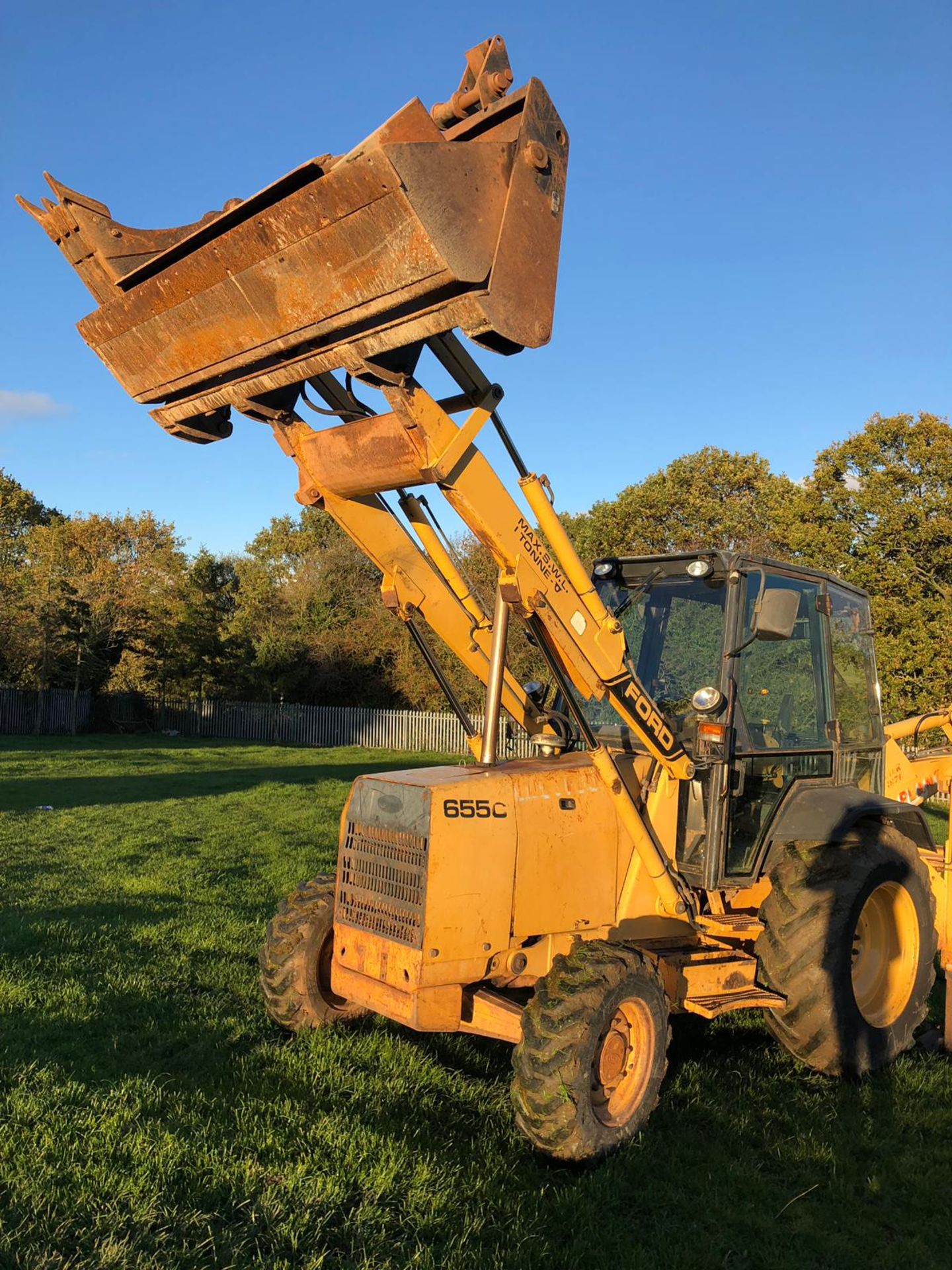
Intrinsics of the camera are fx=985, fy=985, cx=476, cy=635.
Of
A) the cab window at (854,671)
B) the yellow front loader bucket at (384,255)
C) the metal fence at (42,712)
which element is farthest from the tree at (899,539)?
the metal fence at (42,712)

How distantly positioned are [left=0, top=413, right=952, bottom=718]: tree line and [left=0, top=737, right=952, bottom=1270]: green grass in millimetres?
19736

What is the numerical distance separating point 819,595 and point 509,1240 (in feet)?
13.5

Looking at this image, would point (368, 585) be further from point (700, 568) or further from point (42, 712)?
point (700, 568)

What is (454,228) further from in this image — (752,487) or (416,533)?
(752,487)

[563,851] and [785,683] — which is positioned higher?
[785,683]

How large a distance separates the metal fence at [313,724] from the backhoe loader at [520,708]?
23826 millimetres

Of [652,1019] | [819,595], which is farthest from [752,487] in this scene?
[652,1019]

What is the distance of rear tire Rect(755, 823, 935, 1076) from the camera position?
5.07 meters

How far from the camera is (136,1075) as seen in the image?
4867 millimetres

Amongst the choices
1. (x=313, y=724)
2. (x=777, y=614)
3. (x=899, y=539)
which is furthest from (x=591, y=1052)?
(x=313, y=724)

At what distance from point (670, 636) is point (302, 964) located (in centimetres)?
281

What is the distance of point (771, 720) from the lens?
5754 mm

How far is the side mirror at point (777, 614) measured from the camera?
16.5ft

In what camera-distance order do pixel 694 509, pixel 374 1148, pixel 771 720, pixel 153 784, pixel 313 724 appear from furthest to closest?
1. pixel 313 724
2. pixel 694 509
3. pixel 153 784
4. pixel 771 720
5. pixel 374 1148
